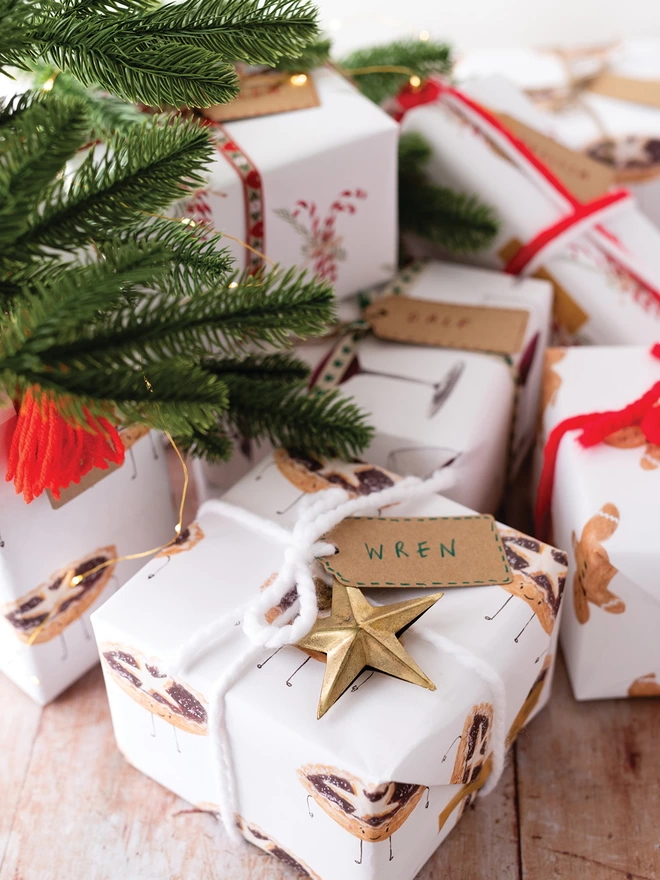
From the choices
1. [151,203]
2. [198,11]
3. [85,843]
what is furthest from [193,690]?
[198,11]

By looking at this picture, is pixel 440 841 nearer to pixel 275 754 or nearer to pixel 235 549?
pixel 275 754

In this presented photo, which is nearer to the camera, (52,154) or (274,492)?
(52,154)

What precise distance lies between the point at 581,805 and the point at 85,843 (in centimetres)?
42

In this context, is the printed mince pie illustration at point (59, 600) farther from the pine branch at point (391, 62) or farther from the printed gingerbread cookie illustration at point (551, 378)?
the pine branch at point (391, 62)

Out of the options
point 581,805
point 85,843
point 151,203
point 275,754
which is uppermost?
point 151,203

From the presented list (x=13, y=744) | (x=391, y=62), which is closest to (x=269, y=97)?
(x=391, y=62)

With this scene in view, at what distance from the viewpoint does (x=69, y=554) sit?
744 millimetres

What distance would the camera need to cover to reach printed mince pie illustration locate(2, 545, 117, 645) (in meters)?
0.73

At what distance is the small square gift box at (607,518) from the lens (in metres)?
0.70

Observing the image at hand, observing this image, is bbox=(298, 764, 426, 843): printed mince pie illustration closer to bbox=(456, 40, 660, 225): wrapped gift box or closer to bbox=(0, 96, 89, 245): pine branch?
bbox=(0, 96, 89, 245): pine branch

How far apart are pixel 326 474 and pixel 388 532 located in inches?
4.0

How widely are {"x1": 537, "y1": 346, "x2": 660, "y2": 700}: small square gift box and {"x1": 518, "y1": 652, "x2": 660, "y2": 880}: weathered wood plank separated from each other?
0.9 inches

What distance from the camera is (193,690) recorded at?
0.61 m

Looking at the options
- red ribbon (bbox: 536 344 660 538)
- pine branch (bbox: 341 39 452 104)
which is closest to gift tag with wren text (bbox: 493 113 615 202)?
pine branch (bbox: 341 39 452 104)
